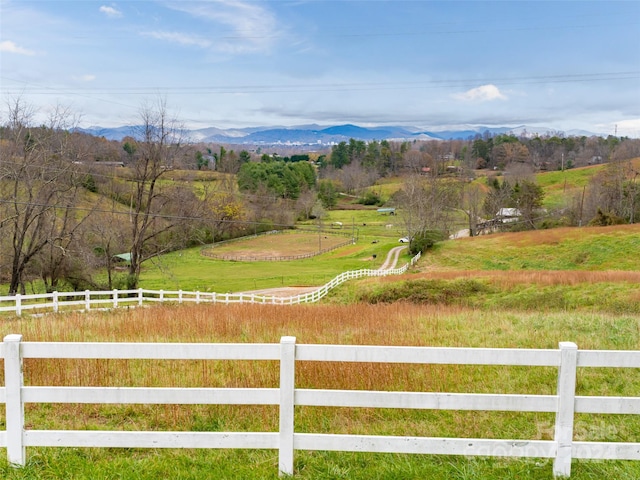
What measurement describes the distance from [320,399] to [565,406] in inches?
84.5

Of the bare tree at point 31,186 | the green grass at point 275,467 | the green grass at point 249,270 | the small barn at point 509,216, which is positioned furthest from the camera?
the small barn at point 509,216

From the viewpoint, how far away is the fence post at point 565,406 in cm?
430

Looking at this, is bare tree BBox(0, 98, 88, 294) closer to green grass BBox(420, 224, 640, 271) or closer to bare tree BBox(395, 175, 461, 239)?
green grass BBox(420, 224, 640, 271)

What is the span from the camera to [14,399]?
443cm

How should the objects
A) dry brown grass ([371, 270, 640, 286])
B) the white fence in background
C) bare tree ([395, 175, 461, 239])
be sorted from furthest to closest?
bare tree ([395, 175, 461, 239]) → dry brown grass ([371, 270, 640, 286]) → the white fence in background

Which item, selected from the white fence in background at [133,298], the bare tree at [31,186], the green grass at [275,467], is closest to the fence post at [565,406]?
the green grass at [275,467]

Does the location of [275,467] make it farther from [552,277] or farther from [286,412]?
[552,277]

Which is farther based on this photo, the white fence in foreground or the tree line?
the tree line

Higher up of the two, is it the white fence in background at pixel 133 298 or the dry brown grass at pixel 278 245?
the white fence in background at pixel 133 298

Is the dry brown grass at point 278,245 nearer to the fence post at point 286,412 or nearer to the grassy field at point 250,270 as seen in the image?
the grassy field at point 250,270

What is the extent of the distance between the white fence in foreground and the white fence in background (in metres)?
15.2

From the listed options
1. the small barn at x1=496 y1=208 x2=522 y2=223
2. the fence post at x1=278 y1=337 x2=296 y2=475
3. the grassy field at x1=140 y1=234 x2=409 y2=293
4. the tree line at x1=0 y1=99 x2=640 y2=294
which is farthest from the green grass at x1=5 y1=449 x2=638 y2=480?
the small barn at x1=496 y1=208 x2=522 y2=223

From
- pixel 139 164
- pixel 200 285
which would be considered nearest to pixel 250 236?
pixel 200 285

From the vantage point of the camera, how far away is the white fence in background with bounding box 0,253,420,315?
18.9m
